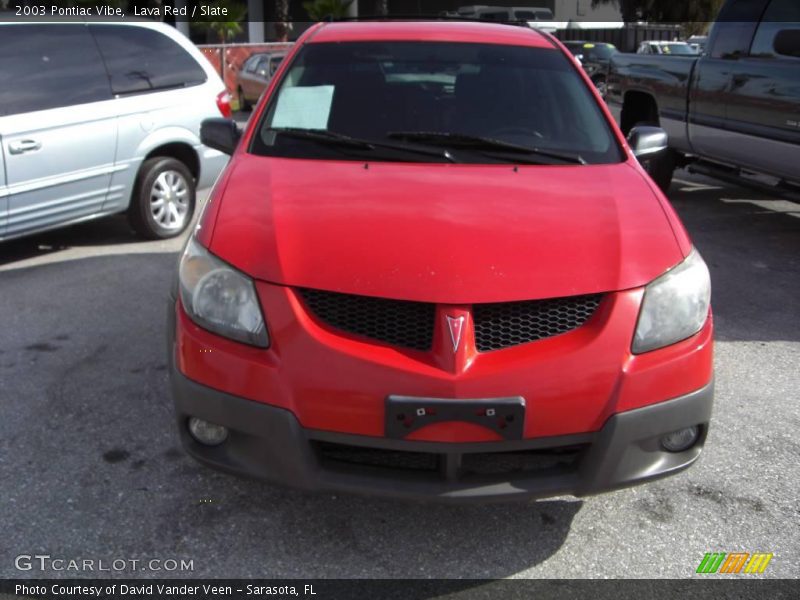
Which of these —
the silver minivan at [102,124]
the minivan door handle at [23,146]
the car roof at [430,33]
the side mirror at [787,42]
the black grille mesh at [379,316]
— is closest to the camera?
the black grille mesh at [379,316]

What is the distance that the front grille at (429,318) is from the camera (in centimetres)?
253

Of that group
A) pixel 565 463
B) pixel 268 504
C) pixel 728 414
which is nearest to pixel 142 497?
pixel 268 504

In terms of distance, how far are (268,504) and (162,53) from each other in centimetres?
475

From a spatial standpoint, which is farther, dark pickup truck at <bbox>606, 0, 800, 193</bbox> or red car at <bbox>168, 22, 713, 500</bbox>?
dark pickup truck at <bbox>606, 0, 800, 193</bbox>

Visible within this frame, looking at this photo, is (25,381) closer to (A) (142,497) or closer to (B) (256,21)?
(A) (142,497)

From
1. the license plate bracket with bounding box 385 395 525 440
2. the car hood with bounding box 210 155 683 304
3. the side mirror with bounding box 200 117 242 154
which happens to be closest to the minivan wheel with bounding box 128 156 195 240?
the side mirror with bounding box 200 117 242 154

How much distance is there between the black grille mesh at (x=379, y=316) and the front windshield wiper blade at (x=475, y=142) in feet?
3.96

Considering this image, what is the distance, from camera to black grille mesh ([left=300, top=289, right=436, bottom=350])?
2523 mm

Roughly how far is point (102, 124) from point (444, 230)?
4152 mm

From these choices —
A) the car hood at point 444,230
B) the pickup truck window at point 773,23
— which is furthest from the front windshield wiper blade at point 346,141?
the pickup truck window at point 773,23

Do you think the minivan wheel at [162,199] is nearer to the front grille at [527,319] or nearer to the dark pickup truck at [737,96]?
the dark pickup truck at [737,96]

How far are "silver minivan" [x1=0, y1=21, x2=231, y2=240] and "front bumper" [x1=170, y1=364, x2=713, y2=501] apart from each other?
12.2 ft

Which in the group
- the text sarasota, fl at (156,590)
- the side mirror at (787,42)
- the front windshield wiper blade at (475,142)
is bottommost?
the text sarasota, fl at (156,590)

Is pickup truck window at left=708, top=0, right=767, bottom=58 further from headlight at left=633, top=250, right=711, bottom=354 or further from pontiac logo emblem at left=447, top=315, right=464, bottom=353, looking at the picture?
pontiac logo emblem at left=447, top=315, right=464, bottom=353
